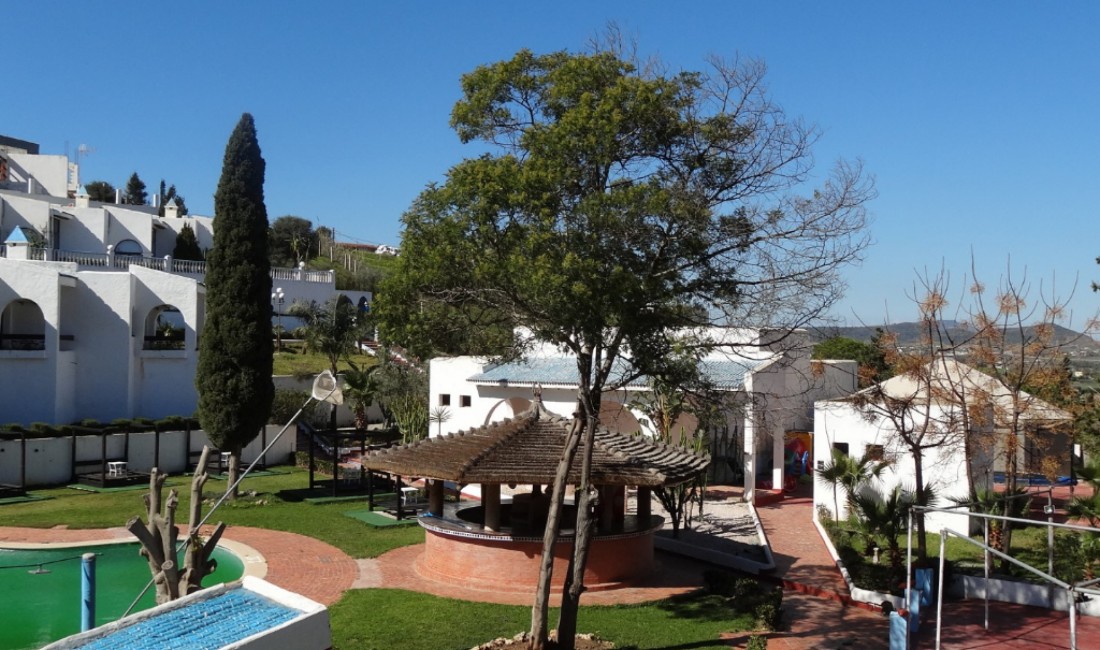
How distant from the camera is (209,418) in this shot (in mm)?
25953

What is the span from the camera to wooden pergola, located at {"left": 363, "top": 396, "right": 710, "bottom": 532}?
17.0m

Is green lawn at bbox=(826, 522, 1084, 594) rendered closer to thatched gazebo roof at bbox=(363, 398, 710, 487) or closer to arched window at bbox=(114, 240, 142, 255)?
thatched gazebo roof at bbox=(363, 398, 710, 487)

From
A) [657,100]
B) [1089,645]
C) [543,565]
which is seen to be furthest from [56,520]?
[1089,645]

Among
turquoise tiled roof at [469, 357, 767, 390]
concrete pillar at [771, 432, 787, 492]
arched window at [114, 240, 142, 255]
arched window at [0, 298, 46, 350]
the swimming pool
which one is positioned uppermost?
arched window at [114, 240, 142, 255]

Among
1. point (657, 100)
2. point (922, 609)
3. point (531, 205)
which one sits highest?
point (657, 100)

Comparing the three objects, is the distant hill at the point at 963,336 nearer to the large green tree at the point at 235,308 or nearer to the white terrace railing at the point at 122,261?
the large green tree at the point at 235,308

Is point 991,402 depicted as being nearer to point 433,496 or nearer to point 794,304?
point 794,304

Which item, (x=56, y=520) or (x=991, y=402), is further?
(x=56, y=520)

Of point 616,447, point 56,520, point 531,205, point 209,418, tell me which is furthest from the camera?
point 209,418

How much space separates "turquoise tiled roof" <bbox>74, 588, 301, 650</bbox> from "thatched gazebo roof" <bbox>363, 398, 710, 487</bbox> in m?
7.00

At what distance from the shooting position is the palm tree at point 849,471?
21797 mm

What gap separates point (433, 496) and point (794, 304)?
9247 mm

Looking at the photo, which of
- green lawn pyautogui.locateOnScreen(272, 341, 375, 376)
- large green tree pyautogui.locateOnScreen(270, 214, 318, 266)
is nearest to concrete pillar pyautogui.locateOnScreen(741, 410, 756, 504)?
green lawn pyautogui.locateOnScreen(272, 341, 375, 376)

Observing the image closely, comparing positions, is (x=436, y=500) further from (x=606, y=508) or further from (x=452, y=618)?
(x=452, y=618)
